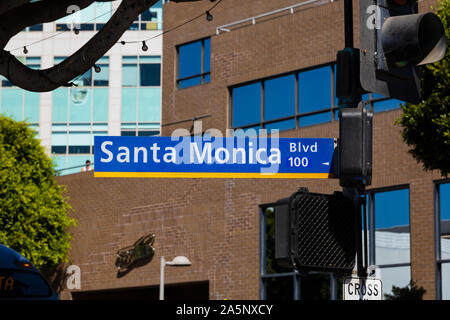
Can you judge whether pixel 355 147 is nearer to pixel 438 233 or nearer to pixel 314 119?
pixel 438 233

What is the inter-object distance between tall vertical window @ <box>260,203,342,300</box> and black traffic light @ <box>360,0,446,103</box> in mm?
21355

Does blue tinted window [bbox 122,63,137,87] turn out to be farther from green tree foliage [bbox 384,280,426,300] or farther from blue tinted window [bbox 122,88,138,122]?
green tree foliage [bbox 384,280,426,300]

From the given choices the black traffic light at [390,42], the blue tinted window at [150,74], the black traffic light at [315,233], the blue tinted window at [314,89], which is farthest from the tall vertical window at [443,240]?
the blue tinted window at [150,74]

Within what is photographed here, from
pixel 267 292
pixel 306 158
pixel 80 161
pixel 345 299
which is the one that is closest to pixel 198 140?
pixel 306 158

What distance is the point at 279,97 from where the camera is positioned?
103 feet

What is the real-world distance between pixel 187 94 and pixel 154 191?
4021mm

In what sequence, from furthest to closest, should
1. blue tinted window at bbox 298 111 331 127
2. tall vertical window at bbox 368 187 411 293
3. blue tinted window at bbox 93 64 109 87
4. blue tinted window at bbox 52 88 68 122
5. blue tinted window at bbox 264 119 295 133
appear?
blue tinted window at bbox 93 64 109 87 < blue tinted window at bbox 52 88 68 122 < blue tinted window at bbox 264 119 295 133 < blue tinted window at bbox 298 111 331 127 < tall vertical window at bbox 368 187 411 293

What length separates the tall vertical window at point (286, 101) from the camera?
30.1 m

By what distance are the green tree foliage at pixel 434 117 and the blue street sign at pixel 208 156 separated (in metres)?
9.84

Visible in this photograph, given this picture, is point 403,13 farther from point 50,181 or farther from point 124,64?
point 124,64

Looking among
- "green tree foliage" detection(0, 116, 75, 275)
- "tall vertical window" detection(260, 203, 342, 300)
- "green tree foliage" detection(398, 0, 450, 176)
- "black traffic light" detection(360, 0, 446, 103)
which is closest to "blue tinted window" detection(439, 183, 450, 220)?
"tall vertical window" detection(260, 203, 342, 300)

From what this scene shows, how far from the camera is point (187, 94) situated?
35.3 m

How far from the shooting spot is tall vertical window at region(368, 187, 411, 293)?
26.8 meters

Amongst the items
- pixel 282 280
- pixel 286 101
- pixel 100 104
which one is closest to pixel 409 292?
pixel 282 280
